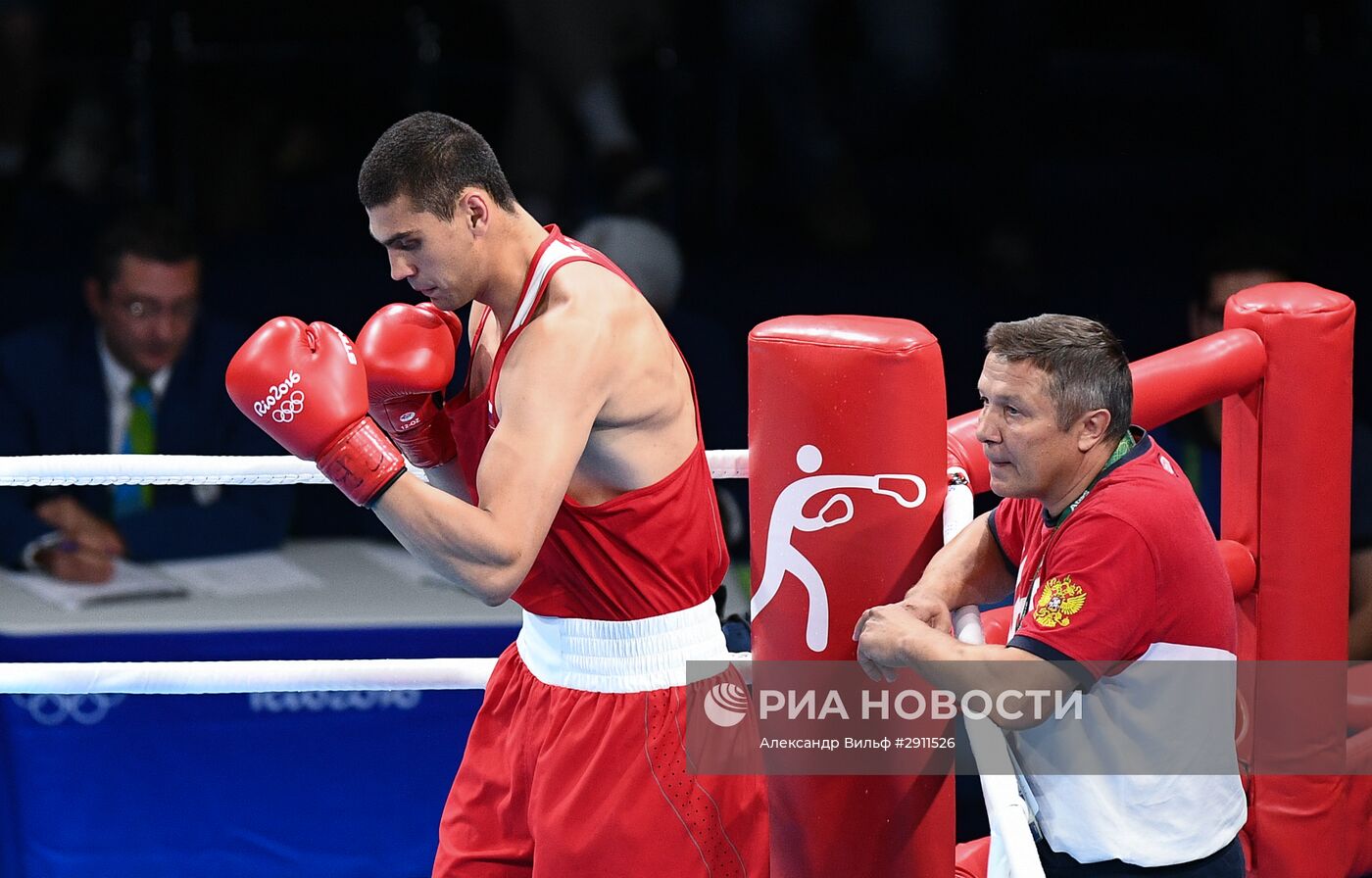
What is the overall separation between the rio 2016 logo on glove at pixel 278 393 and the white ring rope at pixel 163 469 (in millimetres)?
417

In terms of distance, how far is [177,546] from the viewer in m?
3.16

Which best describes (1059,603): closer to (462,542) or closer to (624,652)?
(624,652)

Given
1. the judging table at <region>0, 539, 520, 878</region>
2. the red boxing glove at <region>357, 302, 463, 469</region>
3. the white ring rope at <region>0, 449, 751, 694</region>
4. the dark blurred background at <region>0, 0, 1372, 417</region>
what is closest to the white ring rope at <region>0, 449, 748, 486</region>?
the white ring rope at <region>0, 449, 751, 694</region>

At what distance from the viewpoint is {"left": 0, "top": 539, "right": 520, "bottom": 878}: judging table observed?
2.64m

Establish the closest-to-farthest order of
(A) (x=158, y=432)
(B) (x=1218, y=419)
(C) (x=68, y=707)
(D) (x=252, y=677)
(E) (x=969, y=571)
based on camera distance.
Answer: (E) (x=969, y=571) → (D) (x=252, y=677) → (C) (x=68, y=707) → (B) (x=1218, y=419) → (A) (x=158, y=432)

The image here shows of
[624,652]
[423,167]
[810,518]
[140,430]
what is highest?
[423,167]

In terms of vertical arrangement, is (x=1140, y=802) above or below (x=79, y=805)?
above

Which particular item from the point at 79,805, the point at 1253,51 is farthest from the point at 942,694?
the point at 1253,51

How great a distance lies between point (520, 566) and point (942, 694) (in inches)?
20.6

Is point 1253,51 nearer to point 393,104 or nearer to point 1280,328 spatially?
point 393,104

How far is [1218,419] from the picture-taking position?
10.4 feet

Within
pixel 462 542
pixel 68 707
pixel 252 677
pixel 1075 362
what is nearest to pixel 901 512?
pixel 1075 362

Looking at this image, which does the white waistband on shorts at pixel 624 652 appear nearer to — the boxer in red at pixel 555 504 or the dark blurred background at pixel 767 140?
the boxer in red at pixel 555 504

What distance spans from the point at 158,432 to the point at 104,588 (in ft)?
2.02
